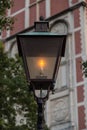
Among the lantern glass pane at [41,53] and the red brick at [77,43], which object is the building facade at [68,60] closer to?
the red brick at [77,43]

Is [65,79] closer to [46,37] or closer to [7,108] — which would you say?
[7,108]

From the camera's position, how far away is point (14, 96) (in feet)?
54.0

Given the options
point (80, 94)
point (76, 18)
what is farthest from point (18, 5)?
point (80, 94)

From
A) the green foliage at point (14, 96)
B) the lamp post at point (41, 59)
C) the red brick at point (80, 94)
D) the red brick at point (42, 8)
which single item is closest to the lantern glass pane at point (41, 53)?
the lamp post at point (41, 59)

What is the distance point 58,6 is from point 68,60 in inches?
146

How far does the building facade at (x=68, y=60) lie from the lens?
68.5 feet

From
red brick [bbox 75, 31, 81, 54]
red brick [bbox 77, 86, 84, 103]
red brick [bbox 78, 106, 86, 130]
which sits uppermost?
red brick [bbox 75, 31, 81, 54]

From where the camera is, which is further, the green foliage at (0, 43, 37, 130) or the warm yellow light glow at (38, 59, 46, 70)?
the green foliage at (0, 43, 37, 130)

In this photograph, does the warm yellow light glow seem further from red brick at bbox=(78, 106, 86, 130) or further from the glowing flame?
red brick at bbox=(78, 106, 86, 130)

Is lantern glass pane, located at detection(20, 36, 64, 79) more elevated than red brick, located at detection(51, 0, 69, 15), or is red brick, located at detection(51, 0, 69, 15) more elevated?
red brick, located at detection(51, 0, 69, 15)

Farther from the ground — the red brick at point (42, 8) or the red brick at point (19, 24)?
the red brick at point (42, 8)

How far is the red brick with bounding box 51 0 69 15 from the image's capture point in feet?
78.7

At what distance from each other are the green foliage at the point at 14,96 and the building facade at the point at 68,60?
407 cm

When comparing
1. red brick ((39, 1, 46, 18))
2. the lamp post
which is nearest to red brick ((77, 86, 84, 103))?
red brick ((39, 1, 46, 18))
